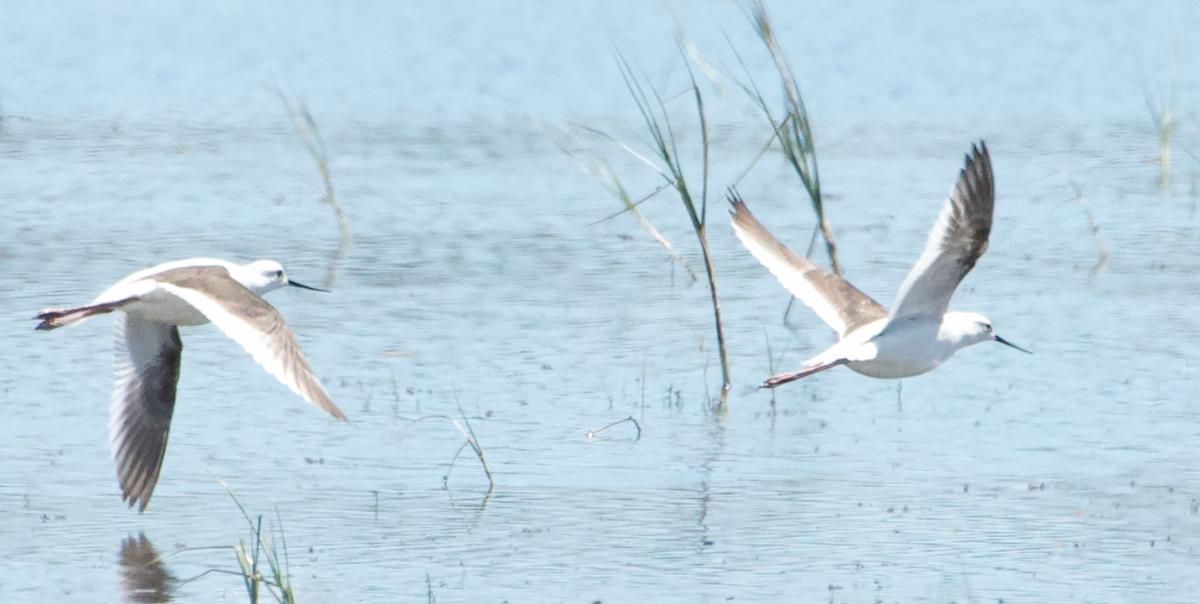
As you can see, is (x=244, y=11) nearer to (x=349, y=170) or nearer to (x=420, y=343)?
(x=349, y=170)

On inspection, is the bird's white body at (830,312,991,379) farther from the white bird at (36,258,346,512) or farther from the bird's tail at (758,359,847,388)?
the white bird at (36,258,346,512)

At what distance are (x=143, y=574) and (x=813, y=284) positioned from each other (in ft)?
11.3

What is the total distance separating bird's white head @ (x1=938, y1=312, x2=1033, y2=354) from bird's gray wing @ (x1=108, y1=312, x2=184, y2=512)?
131 inches

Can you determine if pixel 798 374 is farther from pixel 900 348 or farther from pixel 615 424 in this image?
pixel 615 424

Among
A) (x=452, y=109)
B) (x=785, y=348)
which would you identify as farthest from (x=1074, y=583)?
(x=452, y=109)

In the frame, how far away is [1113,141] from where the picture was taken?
17.0 metres

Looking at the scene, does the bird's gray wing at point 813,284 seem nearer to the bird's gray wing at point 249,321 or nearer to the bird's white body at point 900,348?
the bird's white body at point 900,348

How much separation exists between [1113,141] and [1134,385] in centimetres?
804

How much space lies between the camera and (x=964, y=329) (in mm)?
7867

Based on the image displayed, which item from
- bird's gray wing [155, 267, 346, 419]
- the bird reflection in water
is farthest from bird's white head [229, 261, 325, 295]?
the bird reflection in water

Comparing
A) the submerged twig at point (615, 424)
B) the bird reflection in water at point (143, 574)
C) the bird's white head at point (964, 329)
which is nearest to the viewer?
the bird reflection in water at point (143, 574)

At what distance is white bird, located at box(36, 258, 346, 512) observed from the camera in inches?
280

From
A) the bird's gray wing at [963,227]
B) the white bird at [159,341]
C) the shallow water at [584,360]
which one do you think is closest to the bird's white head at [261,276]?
the white bird at [159,341]

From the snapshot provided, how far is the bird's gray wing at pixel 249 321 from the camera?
6887mm
